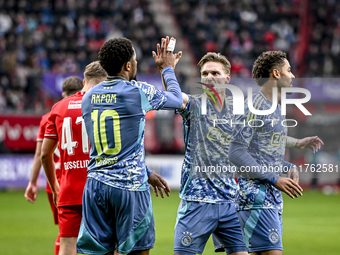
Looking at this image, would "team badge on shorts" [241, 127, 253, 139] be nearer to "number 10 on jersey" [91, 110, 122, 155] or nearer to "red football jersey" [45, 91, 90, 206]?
"number 10 on jersey" [91, 110, 122, 155]

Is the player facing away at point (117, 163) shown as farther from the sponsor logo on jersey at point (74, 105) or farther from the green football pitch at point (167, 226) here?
the green football pitch at point (167, 226)

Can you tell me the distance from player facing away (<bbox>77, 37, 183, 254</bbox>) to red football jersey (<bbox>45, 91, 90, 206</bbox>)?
100cm

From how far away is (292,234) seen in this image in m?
9.28

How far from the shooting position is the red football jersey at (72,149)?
4.49 metres

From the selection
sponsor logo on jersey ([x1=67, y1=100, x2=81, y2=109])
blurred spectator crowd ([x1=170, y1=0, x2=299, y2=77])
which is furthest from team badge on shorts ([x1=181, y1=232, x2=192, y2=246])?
blurred spectator crowd ([x1=170, y1=0, x2=299, y2=77])

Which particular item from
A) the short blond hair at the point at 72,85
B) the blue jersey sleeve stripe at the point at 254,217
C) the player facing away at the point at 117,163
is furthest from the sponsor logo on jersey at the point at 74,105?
the blue jersey sleeve stripe at the point at 254,217

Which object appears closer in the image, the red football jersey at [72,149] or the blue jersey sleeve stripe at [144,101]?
the blue jersey sleeve stripe at [144,101]

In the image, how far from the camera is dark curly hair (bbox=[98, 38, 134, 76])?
11.4 ft

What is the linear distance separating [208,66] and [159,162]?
1149 centimetres

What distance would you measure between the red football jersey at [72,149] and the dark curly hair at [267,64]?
1.64 metres

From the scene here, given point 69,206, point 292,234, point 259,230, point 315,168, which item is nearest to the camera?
point 259,230

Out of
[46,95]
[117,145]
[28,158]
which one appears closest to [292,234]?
[117,145]

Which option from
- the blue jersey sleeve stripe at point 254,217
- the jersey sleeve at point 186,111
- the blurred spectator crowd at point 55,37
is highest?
the blurred spectator crowd at point 55,37

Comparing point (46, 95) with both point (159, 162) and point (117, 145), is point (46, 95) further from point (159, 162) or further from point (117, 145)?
point (117, 145)
